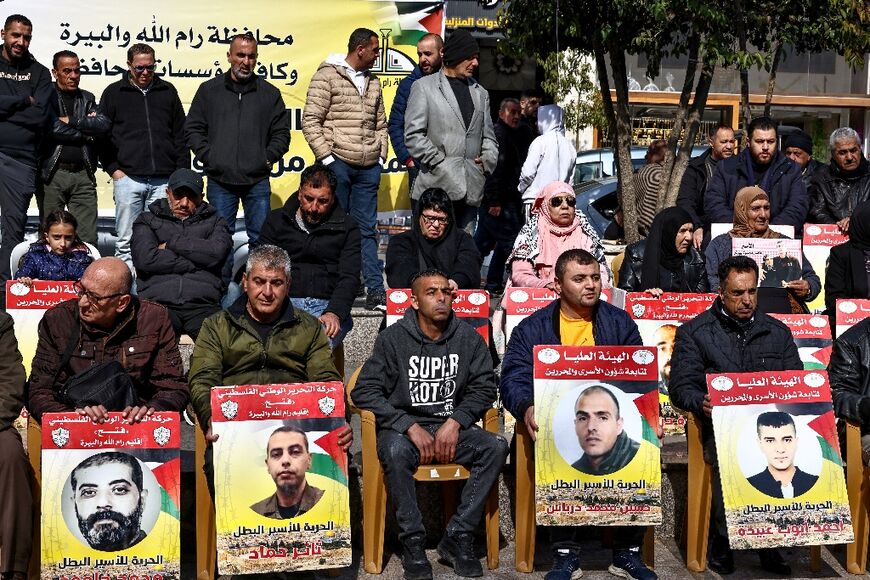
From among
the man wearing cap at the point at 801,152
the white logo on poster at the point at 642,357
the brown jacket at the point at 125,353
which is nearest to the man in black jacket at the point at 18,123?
the brown jacket at the point at 125,353

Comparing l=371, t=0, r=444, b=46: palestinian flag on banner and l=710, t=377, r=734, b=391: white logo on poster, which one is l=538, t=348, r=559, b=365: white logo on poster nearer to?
l=710, t=377, r=734, b=391: white logo on poster

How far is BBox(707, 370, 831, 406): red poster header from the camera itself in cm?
608

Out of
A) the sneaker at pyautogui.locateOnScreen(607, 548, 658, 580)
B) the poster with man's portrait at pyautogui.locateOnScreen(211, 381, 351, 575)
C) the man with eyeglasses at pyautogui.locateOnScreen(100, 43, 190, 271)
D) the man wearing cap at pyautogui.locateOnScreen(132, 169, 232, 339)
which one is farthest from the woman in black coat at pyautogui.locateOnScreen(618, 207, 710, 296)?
the man with eyeglasses at pyautogui.locateOnScreen(100, 43, 190, 271)

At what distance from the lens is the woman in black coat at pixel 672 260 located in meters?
8.27

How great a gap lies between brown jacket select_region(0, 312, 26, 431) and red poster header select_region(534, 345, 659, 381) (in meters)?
2.41

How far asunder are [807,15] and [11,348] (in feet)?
32.5

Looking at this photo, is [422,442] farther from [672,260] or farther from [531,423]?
[672,260]

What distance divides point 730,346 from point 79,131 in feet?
18.3

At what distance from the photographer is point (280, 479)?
577 centimetres

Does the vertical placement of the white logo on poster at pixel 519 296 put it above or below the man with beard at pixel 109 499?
above

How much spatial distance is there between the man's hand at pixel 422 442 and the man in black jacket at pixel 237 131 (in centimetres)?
370

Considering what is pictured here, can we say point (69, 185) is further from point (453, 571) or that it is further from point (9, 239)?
point (453, 571)

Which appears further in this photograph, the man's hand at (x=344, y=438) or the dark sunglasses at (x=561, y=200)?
the dark sunglasses at (x=561, y=200)

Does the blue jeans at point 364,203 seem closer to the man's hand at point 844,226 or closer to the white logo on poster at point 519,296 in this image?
the white logo on poster at point 519,296
